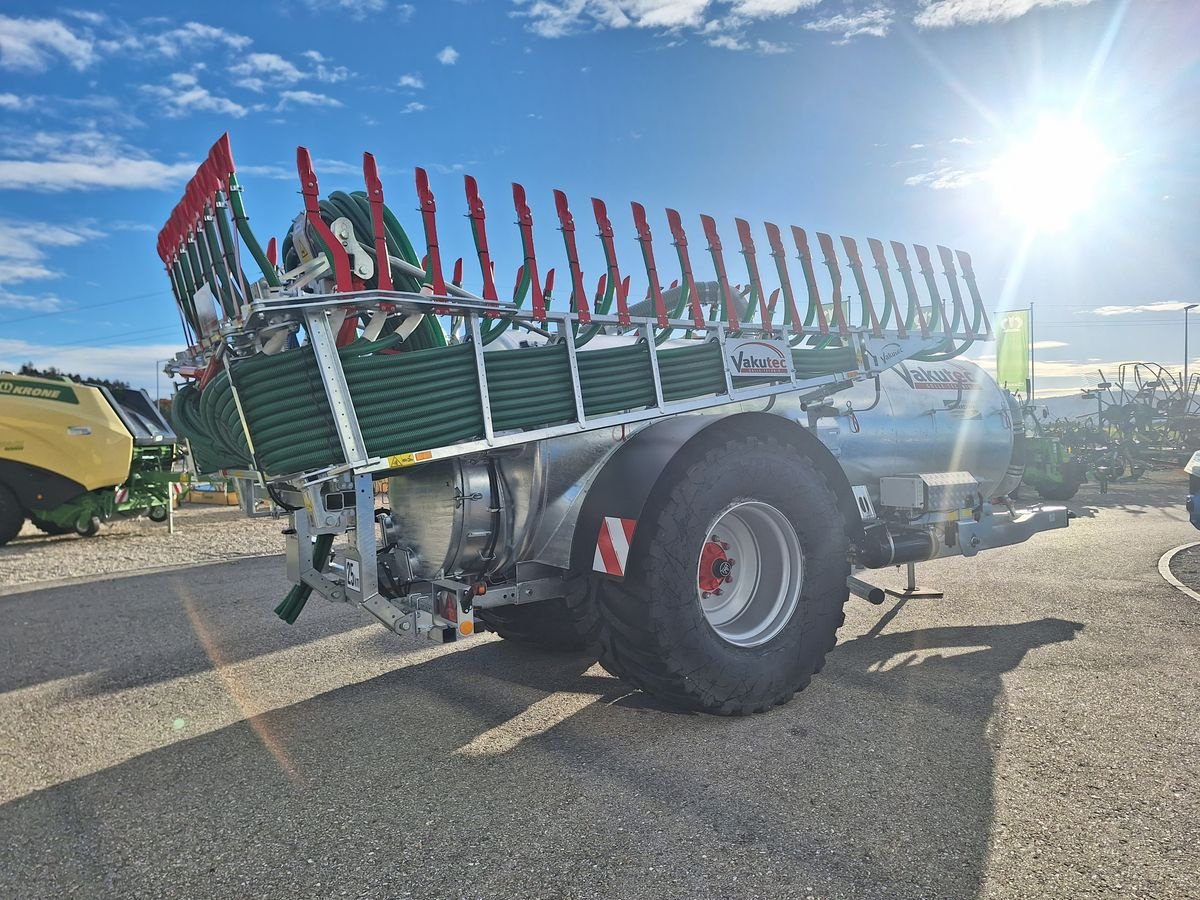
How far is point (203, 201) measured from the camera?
3838 millimetres

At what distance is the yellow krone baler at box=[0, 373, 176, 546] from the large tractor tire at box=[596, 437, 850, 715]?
10055 mm

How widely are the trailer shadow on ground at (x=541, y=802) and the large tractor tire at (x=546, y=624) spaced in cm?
43

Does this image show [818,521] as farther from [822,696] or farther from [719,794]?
[719,794]

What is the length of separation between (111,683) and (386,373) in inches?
123

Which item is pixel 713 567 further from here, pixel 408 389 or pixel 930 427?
pixel 930 427

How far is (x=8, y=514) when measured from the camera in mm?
11000

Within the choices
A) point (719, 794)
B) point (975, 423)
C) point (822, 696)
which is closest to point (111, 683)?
point (719, 794)

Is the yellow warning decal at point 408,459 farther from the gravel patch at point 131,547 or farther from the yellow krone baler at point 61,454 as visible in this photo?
the yellow krone baler at point 61,454

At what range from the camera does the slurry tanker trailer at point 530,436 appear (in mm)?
3559

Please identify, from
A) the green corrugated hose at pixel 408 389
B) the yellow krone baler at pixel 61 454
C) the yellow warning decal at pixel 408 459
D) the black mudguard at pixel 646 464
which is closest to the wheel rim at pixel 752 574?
the black mudguard at pixel 646 464

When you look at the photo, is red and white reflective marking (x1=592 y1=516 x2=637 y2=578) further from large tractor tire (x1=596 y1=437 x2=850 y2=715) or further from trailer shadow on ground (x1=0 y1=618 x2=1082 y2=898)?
trailer shadow on ground (x1=0 y1=618 x2=1082 y2=898)

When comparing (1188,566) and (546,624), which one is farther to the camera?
(1188,566)

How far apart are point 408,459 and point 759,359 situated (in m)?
2.23

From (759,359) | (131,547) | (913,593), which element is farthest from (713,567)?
(131,547)
